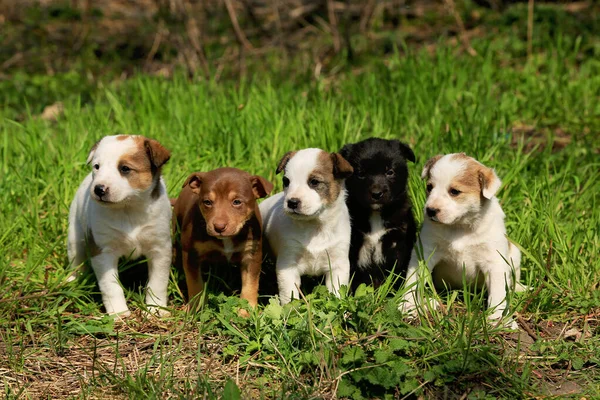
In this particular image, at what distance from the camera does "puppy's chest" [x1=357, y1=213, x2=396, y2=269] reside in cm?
565

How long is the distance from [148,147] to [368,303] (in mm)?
1825

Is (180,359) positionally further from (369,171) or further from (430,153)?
(430,153)

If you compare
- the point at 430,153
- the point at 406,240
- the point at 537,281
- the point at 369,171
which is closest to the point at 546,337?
the point at 537,281

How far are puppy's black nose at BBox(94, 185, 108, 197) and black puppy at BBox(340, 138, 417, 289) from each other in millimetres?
1753

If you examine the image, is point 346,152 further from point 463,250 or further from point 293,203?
point 463,250

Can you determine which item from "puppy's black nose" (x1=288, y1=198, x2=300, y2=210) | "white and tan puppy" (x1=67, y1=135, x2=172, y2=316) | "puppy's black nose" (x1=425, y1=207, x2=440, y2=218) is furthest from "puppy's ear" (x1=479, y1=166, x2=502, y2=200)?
"white and tan puppy" (x1=67, y1=135, x2=172, y2=316)

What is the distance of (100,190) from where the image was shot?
5012 millimetres

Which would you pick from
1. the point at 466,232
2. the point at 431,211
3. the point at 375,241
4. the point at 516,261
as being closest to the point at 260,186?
the point at 375,241

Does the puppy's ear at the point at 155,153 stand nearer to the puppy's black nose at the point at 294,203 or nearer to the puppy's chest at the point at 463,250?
the puppy's black nose at the point at 294,203

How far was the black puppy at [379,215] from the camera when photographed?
18.2 ft

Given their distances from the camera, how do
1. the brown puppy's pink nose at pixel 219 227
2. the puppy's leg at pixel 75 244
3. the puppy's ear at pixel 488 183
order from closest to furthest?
the brown puppy's pink nose at pixel 219 227
the puppy's ear at pixel 488 183
the puppy's leg at pixel 75 244

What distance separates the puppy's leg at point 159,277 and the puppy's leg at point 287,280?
0.83m

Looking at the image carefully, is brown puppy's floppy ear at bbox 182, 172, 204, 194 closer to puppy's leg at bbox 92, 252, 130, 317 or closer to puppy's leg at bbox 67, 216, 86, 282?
puppy's leg at bbox 92, 252, 130, 317

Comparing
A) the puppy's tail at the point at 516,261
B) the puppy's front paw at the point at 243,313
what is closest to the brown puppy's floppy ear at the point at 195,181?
the puppy's front paw at the point at 243,313
